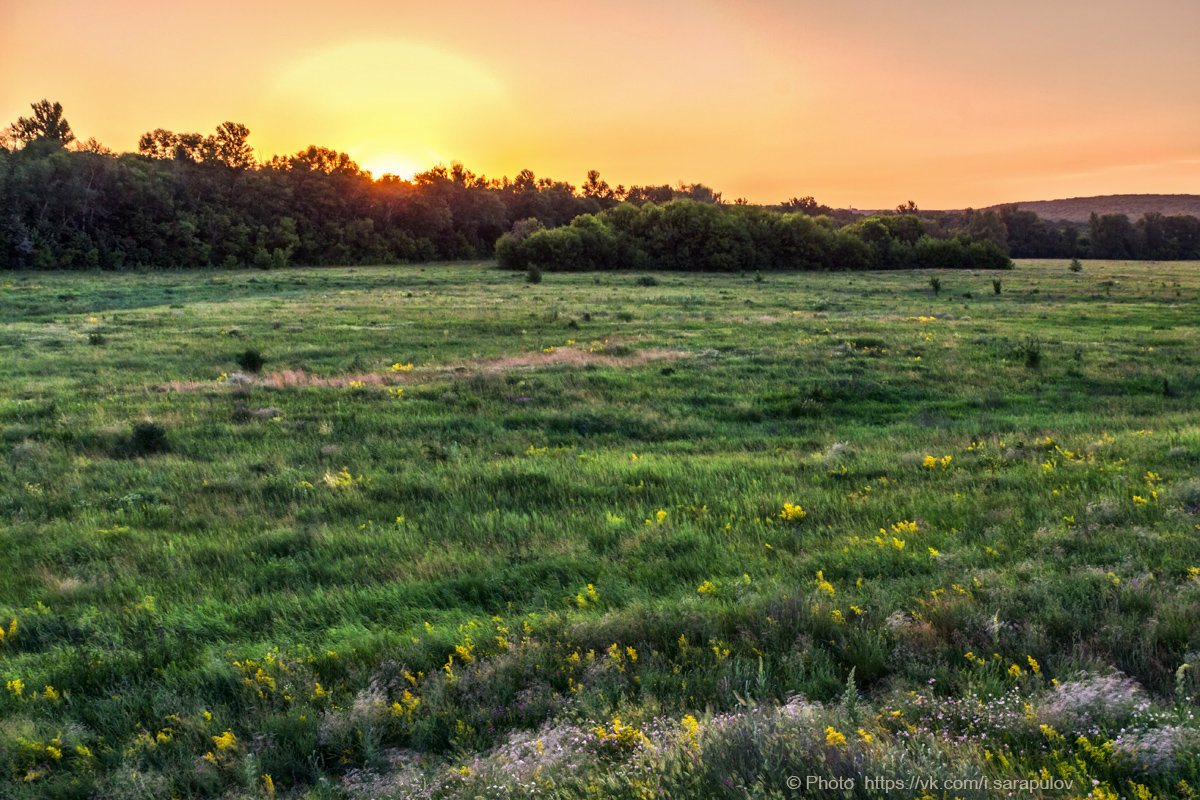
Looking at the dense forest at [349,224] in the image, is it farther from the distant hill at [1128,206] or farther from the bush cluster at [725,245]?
the distant hill at [1128,206]

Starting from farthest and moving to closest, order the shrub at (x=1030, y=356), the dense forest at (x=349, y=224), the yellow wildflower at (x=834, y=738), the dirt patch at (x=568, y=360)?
the dense forest at (x=349, y=224)
the dirt patch at (x=568, y=360)
the shrub at (x=1030, y=356)
the yellow wildflower at (x=834, y=738)

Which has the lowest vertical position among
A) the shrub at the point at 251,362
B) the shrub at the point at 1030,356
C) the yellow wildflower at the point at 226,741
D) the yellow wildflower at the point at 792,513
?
the yellow wildflower at the point at 226,741

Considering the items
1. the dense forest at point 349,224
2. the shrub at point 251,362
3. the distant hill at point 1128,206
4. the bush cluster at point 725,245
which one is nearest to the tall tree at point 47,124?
the dense forest at point 349,224

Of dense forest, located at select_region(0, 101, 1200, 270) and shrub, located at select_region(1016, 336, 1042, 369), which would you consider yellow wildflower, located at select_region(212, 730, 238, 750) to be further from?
dense forest, located at select_region(0, 101, 1200, 270)

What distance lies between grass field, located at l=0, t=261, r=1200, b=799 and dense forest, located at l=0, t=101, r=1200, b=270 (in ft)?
211

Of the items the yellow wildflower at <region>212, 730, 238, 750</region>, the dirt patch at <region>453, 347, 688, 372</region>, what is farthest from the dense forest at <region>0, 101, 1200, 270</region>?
the yellow wildflower at <region>212, 730, 238, 750</region>

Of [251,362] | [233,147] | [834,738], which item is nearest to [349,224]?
[233,147]

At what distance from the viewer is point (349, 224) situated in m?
92.9

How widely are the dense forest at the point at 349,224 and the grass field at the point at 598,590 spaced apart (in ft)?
211

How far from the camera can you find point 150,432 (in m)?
10.7

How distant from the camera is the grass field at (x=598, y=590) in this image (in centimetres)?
339

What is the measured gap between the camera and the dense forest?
71.8 meters

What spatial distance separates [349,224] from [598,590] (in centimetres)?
9737

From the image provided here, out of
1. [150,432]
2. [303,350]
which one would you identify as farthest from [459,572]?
[303,350]
